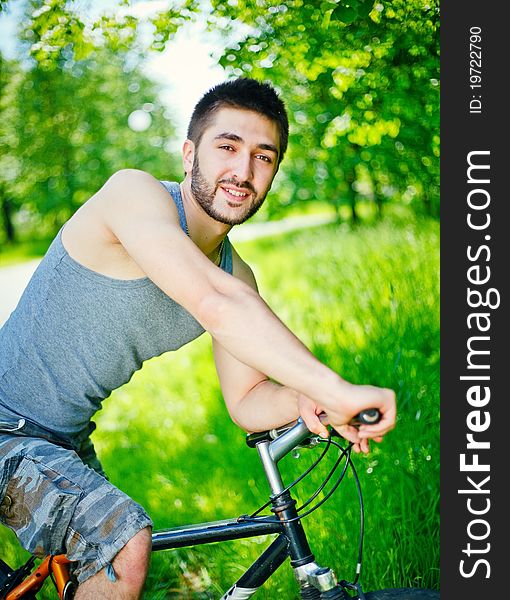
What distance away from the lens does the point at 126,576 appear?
6.65 ft

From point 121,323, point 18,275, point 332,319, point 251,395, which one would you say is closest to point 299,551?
point 251,395

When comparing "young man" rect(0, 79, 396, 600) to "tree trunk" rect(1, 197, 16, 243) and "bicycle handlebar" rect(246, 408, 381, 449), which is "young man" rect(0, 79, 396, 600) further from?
"tree trunk" rect(1, 197, 16, 243)

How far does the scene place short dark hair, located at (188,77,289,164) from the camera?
7.91 feet

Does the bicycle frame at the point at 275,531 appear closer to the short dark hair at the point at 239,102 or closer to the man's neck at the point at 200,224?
the man's neck at the point at 200,224

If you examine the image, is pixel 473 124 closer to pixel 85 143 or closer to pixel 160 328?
pixel 160 328

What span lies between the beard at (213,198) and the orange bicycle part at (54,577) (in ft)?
3.73

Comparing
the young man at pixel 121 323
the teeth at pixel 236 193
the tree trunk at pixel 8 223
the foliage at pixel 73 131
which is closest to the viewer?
the young man at pixel 121 323

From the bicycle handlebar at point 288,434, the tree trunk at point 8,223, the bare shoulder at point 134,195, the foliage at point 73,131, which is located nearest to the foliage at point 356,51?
the bare shoulder at point 134,195

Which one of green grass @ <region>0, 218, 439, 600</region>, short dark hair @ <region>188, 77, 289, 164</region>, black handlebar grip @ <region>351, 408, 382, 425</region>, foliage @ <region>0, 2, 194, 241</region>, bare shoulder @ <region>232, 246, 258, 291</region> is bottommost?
green grass @ <region>0, 218, 439, 600</region>

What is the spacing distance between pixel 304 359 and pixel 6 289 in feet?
38.4

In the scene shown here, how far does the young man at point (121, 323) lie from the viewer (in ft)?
6.33

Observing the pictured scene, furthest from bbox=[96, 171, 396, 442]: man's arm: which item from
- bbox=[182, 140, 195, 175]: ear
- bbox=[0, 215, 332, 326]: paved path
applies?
bbox=[0, 215, 332, 326]: paved path

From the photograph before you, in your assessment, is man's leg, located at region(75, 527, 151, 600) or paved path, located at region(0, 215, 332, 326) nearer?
man's leg, located at region(75, 527, 151, 600)

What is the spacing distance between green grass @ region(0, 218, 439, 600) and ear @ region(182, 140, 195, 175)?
159cm
